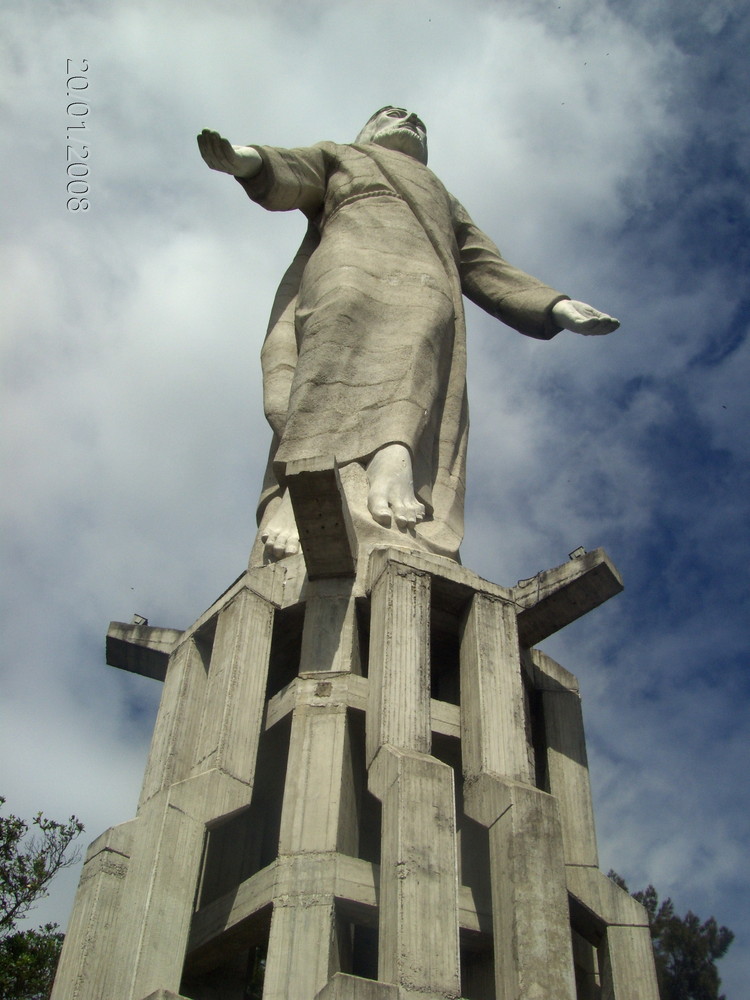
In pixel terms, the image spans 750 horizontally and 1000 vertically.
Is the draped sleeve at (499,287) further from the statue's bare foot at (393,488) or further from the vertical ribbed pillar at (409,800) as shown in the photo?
the vertical ribbed pillar at (409,800)

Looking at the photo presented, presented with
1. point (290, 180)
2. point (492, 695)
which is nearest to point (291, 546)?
point (492, 695)

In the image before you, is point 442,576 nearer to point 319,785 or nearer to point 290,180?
point 319,785

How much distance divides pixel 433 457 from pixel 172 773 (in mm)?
3592

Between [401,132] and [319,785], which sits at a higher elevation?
[401,132]

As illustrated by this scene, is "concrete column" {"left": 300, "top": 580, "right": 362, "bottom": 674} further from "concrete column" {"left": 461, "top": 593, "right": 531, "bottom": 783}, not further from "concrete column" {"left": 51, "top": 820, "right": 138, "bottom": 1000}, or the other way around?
"concrete column" {"left": 51, "top": 820, "right": 138, "bottom": 1000}

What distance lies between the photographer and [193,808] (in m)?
5.96

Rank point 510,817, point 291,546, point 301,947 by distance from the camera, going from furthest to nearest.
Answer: point 291,546, point 510,817, point 301,947

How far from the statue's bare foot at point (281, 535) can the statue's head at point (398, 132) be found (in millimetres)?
4949

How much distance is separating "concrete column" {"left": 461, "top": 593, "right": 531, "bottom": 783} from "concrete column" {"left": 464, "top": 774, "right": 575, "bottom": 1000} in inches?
7.4

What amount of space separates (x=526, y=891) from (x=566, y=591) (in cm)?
262

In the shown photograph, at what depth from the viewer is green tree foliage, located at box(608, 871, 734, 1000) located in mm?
16109

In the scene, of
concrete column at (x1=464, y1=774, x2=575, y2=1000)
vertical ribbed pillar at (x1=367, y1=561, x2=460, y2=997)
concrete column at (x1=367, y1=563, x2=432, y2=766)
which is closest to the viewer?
vertical ribbed pillar at (x1=367, y1=561, x2=460, y2=997)

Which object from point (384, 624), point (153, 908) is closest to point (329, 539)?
point (384, 624)

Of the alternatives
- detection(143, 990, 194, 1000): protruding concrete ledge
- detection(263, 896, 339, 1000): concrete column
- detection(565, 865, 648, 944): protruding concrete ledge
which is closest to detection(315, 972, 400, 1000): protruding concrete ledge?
detection(263, 896, 339, 1000): concrete column
